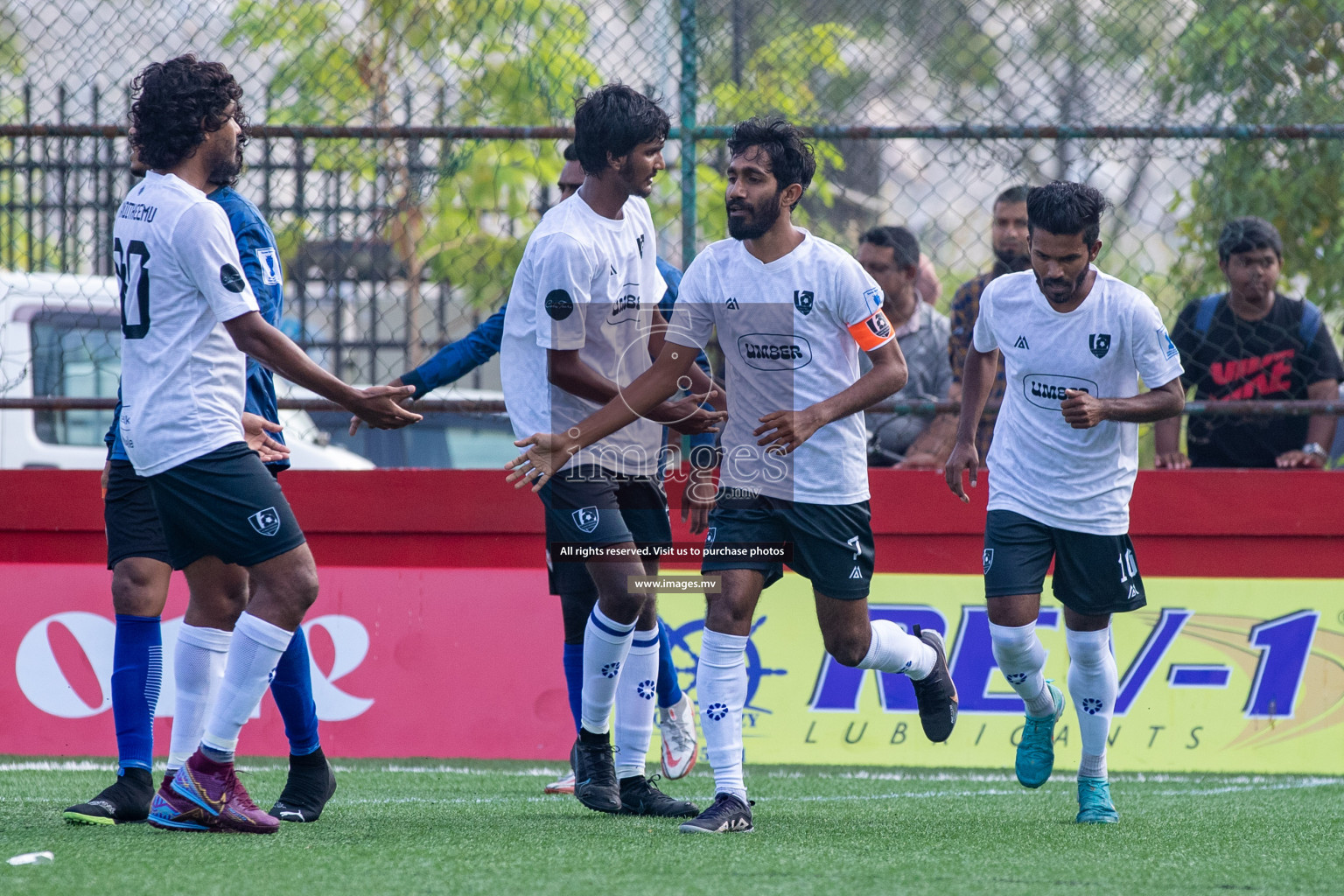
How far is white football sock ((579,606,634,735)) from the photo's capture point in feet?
14.7

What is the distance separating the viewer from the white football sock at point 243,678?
3.86 metres

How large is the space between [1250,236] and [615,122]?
119 inches

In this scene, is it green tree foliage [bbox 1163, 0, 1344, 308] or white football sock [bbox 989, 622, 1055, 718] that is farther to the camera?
Result: green tree foliage [bbox 1163, 0, 1344, 308]

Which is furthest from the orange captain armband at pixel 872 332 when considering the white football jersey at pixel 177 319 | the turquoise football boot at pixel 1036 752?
the white football jersey at pixel 177 319

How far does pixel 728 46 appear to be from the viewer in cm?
629

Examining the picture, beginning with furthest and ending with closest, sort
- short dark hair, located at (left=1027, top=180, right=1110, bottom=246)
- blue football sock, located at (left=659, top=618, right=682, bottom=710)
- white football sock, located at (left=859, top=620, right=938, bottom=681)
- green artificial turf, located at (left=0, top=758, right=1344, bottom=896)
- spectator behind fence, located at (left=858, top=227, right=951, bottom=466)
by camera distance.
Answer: spectator behind fence, located at (left=858, top=227, right=951, bottom=466) < blue football sock, located at (left=659, top=618, right=682, bottom=710) < white football sock, located at (left=859, top=620, right=938, bottom=681) < short dark hair, located at (left=1027, top=180, right=1110, bottom=246) < green artificial turf, located at (left=0, top=758, right=1344, bottom=896)

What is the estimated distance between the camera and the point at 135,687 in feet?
14.2

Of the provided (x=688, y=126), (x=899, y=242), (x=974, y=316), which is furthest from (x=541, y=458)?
(x=899, y=242)

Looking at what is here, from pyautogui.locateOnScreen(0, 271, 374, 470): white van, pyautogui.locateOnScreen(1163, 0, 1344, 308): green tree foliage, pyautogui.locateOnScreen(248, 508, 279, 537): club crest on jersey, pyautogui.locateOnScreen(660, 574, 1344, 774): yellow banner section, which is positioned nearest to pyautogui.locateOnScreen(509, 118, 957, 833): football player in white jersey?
pyautogui.locateOnScreen(248, 508, 279, 537): club crest on jersey

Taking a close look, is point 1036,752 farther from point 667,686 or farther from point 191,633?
point 191,633

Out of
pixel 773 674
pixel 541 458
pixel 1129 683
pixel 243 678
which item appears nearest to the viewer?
pixel 243 678

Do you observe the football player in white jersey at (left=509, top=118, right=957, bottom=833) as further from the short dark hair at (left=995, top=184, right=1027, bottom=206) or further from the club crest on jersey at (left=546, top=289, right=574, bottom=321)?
the short dark hair at (left=995, top=184, right=1027, bottom=206)

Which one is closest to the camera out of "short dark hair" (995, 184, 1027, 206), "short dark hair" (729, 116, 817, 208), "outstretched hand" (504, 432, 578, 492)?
"outstretched hand" (504, 432, 578, 492)

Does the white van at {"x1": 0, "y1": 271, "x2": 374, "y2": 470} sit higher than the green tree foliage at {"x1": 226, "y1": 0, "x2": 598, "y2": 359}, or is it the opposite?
the green tree foliage at {"x1": 226, "y1": 0, "x2": 598, "y2": 359}
